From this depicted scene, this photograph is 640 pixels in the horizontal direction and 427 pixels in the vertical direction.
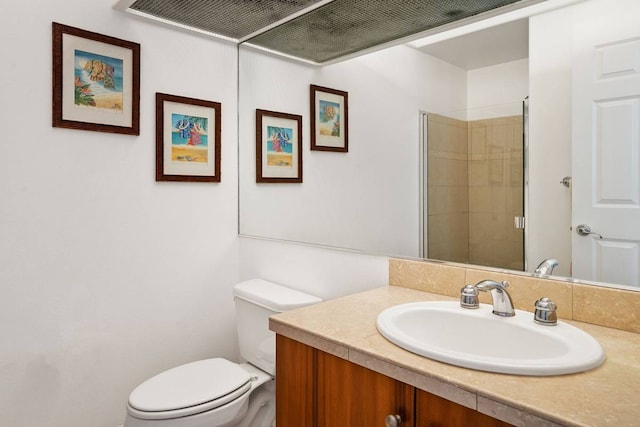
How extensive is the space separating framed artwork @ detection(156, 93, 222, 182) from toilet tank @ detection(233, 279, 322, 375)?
0.63m

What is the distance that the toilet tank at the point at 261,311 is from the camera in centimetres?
174

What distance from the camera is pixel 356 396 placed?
1.00 m

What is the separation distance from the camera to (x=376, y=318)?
3.88 ft

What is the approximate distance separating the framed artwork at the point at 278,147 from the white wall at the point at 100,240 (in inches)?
6.3

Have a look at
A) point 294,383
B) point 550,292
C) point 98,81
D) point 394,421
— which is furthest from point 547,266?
point 98,81

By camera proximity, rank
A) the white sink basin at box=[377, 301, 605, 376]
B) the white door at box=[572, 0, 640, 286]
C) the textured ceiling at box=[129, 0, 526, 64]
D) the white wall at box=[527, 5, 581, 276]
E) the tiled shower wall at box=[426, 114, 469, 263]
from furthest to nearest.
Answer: the textured ceiling at box=[129, 0, 526, 64] < the tiled shower wall at box=[426, 114, 469, 263] < the white wall at box=[527, 5, 581, 276] < the white door at box=[572, 0, 640, 286] < the white sink basin at box=[377, 301, 605, 376]

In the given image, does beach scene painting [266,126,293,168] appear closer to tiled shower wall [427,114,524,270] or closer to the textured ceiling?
the textured ceiling

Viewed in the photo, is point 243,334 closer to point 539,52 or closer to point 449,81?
point 449,81

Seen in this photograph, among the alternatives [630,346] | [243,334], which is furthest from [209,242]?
[630,346]

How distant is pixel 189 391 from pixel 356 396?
0.79m

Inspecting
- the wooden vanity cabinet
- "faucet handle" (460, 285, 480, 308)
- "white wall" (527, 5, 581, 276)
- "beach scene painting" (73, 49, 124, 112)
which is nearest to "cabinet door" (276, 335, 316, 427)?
the wooden vanity cabinet

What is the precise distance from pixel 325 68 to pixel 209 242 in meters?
1.05

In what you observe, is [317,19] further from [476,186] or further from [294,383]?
[294,383]

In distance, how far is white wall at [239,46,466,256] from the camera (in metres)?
1.53
